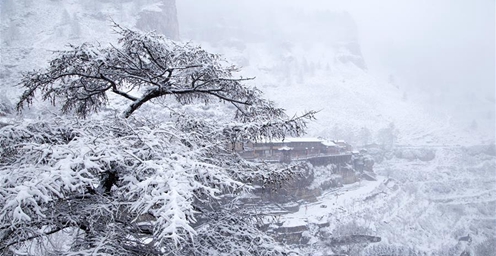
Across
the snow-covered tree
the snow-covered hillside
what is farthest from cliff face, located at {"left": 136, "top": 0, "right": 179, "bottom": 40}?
the snow-covered tree

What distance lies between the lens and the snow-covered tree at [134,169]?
83.6 inches

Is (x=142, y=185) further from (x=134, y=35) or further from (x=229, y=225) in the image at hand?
(x=134, y=35)

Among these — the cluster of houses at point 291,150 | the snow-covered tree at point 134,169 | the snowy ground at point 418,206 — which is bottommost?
the snowy ground at point 418,206

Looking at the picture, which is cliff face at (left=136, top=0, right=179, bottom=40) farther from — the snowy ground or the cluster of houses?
the snowy ground

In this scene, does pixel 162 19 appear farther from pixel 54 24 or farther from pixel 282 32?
pixel 282 32

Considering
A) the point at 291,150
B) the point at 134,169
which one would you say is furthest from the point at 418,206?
the point at 134,169

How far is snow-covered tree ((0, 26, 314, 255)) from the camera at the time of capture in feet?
6.97

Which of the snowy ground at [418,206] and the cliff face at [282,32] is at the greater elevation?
the cliff face at [282,32]

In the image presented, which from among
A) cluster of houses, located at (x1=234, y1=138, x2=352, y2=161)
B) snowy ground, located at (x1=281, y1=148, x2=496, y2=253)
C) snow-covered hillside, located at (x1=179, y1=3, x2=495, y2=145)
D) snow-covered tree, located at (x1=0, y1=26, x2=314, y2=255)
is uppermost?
snow-covered hillside, located at (x1=179, y1=3, x2=495, y2=145)

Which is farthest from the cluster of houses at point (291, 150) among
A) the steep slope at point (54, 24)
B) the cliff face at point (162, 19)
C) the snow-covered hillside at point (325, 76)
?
the cliff face at point (162, 19)

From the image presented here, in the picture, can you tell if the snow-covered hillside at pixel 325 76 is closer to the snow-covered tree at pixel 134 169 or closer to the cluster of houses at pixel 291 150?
the cluster of houses at pixel 291 150

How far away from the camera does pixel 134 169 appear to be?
2.66 meters

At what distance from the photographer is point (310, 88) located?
359 feet

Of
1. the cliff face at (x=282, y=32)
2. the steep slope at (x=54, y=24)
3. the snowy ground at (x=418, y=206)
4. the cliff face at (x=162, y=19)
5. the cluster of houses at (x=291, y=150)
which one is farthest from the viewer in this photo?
the cliff face at (x=282, y=32)
